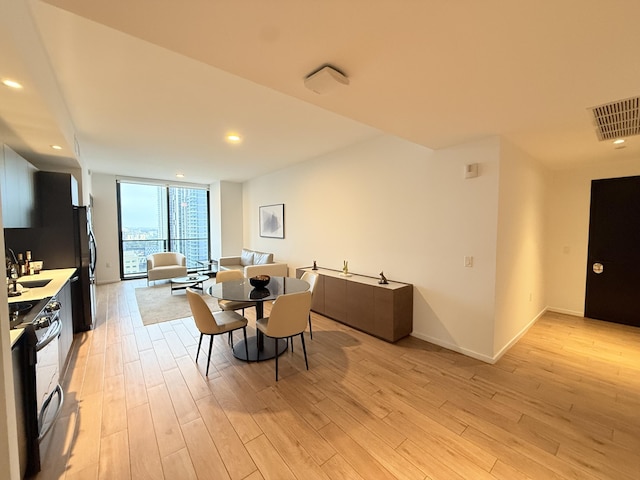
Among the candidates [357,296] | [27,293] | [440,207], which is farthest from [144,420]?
[440,207]

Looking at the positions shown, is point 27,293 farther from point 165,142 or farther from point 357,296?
point 357,296

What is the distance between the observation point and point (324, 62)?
61.0 inches

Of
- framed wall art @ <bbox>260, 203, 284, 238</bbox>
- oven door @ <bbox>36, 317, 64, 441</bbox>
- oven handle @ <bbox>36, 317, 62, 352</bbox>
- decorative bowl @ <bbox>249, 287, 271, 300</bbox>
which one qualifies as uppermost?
framed wall art @ <bbox>260, 203, 284, 238</bbox>

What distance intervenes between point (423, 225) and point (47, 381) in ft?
12.3

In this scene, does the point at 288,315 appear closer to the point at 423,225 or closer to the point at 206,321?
the point at 206,321

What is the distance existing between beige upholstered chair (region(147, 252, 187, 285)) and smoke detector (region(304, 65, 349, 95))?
6039 millimetres

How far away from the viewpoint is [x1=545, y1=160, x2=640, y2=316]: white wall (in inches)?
166

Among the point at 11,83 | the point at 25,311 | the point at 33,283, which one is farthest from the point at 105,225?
the point at 11,83

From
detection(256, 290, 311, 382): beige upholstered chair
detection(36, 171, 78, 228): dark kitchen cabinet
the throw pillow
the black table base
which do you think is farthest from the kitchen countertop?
the throw pillow

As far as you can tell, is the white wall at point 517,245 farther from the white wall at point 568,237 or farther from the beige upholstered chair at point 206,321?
the beige upholstered chair at point 206,321

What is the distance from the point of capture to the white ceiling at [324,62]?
3.92ft

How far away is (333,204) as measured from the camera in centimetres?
455

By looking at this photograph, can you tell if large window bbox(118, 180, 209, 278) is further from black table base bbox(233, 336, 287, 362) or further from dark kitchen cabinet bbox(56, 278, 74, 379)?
black table base bbox(233, 336, 287, 362)

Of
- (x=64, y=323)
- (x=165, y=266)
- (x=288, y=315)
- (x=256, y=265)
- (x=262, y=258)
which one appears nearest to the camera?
(x=288, y=315)
